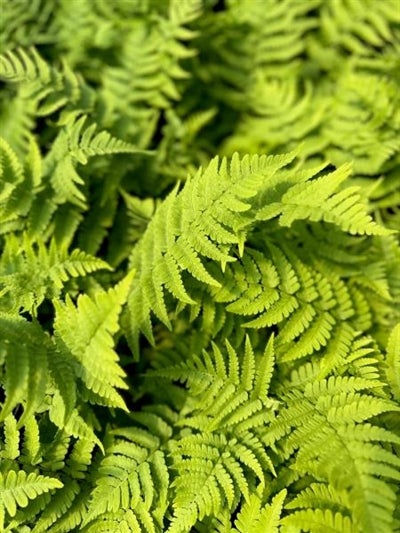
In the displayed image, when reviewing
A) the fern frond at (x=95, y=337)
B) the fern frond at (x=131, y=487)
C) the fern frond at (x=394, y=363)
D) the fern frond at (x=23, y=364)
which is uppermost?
the fern frond at (x=394, y=363)

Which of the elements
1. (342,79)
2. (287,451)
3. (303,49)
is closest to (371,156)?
(342,79)

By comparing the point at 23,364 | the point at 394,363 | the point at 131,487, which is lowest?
the point at 131,487

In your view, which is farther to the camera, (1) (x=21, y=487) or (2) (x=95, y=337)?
(1) (x=21, y=487)

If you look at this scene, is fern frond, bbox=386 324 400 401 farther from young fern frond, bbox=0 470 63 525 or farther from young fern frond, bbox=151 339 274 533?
young fern frond, bbox=0 470 63 525

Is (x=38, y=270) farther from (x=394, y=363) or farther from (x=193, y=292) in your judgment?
(x=394, y=363)

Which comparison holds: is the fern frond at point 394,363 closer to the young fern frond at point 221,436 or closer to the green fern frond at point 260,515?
the young fern frond at point 221,436

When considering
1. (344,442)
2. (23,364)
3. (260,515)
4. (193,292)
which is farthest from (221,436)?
(23,364)

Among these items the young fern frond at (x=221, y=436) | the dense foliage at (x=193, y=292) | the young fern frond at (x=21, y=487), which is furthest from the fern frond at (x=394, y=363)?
the young fern frond at (x=21, y=487)

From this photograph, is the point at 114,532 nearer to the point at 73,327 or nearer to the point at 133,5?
the point at 73,327

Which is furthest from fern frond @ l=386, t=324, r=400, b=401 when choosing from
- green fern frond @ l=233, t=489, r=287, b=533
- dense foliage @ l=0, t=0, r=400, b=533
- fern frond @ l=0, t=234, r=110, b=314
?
fern frond @ l=0, t=234, r=110, b=314
